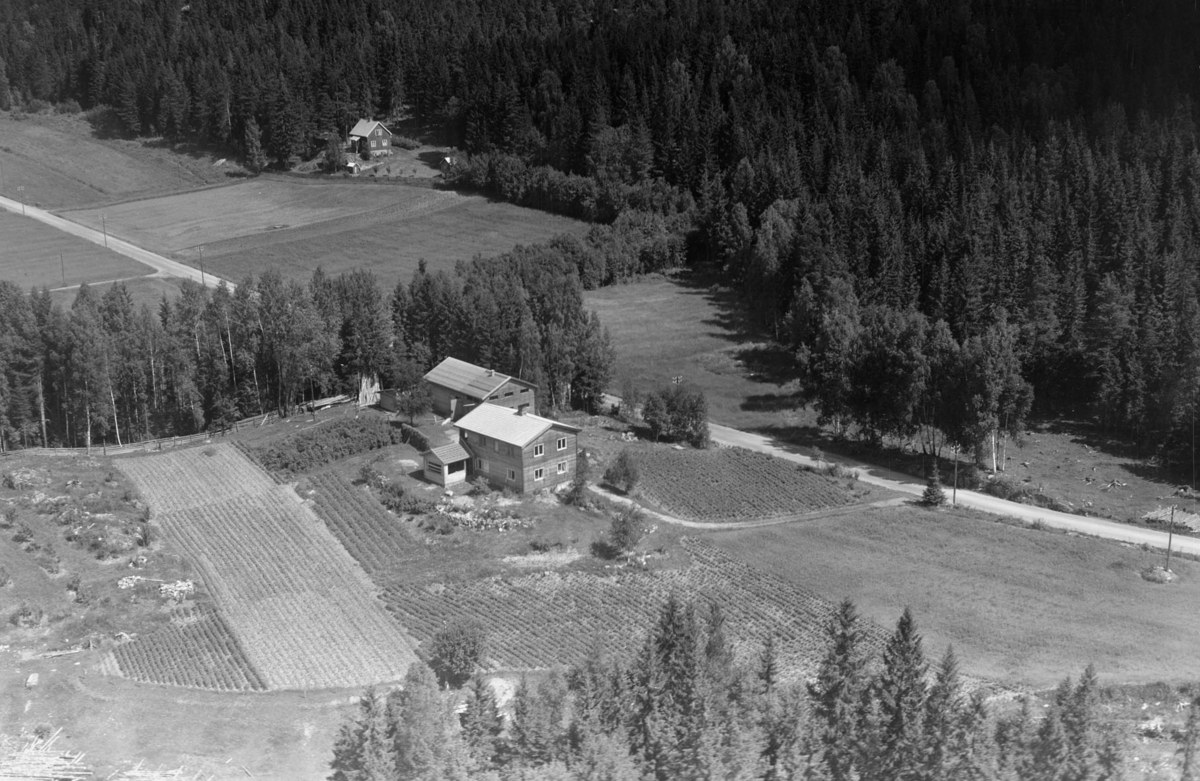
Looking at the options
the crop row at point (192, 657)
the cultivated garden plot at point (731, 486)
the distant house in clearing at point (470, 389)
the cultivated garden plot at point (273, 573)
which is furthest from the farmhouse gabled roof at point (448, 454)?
the crop row at point (192, 657)

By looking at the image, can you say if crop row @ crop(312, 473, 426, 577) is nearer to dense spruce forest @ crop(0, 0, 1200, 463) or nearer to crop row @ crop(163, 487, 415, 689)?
crop row @ crop(163, 487, 415, 689)

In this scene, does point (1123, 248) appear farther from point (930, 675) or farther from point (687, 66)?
point (687, 66)

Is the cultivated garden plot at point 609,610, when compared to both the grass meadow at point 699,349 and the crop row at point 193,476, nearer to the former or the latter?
the crop row at point 193,476

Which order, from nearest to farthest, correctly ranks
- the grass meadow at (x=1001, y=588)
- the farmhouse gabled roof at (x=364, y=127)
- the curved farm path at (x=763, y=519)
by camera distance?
the grass meadow at (x=1001, y=588), the curved farm path at (x=763, y=519), the farmhouse gabled roof at (x=364, y=127)

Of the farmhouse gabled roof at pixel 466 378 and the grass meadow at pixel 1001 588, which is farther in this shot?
the farmhouse gabled roof at pixel 466 378

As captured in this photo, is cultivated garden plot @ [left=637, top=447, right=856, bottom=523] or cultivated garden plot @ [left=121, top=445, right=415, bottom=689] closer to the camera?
cultivated garden plot @ [left=121, top=445, right=415, bottom=689]

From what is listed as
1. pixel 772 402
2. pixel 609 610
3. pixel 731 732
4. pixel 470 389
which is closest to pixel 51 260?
pixel 470 389

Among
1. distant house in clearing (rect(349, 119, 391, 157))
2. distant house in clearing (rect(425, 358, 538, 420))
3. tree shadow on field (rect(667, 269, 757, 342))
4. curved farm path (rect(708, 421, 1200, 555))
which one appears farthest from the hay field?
curved farm path (rect(708, 421, 1200, 555))

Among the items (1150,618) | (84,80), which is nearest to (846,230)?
(1150,618)
